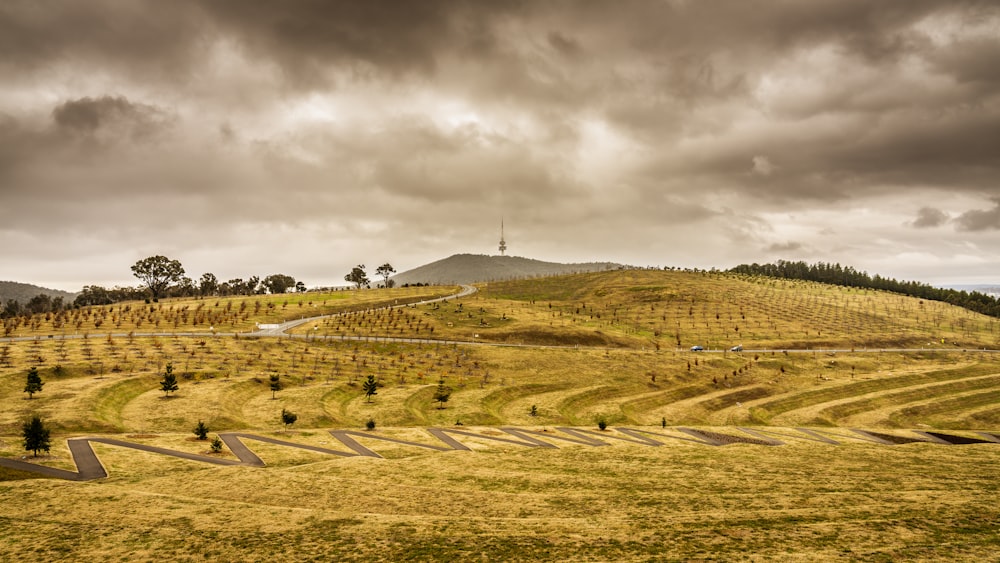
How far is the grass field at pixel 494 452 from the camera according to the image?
1134 inches

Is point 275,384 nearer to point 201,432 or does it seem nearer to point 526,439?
point 201,432

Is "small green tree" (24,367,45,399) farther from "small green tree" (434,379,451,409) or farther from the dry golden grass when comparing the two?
"small green tree" (434,379,451,409)

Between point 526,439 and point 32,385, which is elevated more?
point 32,385

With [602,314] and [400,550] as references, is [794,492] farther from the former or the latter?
[602,314]

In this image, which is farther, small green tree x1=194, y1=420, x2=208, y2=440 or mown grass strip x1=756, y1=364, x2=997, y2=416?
mown grass strip x1=756, y1=364, x2=997, y2=416

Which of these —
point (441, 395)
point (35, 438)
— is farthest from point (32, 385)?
point (441, 395)

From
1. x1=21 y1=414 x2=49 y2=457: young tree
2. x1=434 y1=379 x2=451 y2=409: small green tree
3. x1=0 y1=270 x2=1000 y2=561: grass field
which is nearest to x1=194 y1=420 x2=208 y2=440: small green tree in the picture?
x1=0 y1=270 x2=1000 y2=561: grass field

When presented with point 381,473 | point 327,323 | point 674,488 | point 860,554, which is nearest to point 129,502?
point 381,473

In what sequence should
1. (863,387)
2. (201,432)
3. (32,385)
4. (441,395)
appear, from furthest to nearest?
(863,387), (441,395), (32,385), (201,432)

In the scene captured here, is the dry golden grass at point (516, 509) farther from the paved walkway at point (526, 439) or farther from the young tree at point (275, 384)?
the young tree at point (275, 384)

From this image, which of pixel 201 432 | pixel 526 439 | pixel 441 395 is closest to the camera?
pixel 201 432

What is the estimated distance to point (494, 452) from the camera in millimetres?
52000

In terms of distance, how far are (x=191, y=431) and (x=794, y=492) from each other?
60.3 meters

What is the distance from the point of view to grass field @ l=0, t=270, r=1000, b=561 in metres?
28.8
